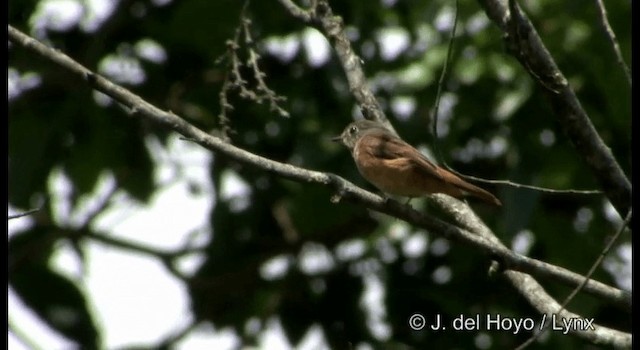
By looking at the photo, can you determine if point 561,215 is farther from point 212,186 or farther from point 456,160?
point 212,186

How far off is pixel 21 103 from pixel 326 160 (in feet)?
6.20

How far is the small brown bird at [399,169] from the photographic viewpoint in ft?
17.7

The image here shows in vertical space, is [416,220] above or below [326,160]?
below

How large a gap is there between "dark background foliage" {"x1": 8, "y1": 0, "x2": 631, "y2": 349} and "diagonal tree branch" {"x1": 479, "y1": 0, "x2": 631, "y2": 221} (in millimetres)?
1921

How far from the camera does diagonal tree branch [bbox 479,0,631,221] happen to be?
4289 mm

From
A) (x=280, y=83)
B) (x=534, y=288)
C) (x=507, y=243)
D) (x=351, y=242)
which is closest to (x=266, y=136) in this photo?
(x=280, y=83)

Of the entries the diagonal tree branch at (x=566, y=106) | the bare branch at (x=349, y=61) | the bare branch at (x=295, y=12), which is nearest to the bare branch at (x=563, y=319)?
the diagonal tree branch at (x=566, y=106)

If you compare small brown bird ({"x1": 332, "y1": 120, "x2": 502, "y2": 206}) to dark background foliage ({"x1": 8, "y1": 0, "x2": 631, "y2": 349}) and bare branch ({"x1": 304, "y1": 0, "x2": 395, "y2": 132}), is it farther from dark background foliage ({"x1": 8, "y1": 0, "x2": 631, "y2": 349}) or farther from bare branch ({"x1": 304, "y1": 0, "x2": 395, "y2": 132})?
dark background foliage ({"x1": 8, "y1": 0, "x2": 631, "y2": 349})

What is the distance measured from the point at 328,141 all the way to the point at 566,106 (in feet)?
8.45

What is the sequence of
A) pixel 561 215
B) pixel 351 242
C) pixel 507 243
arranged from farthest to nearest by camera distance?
pixel 351 242 < pixel 561 215 < pixel 507 243

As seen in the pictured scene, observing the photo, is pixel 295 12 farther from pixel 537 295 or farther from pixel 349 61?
pixel 537 295

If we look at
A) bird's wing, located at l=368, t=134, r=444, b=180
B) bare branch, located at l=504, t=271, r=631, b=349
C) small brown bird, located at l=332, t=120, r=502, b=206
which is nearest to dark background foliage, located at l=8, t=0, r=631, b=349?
small brown bird, located at l=332, t=120, r=502, b=206

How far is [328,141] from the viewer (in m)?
6.78

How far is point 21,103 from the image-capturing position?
7.23 m
